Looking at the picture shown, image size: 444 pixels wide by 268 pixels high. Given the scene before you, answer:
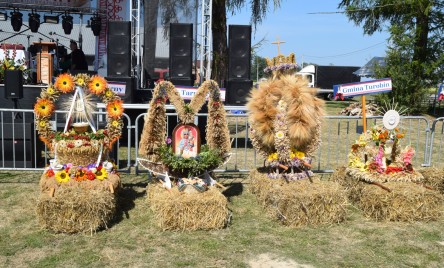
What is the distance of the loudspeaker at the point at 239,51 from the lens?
983 centimetres

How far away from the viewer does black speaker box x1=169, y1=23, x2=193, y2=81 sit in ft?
31.8

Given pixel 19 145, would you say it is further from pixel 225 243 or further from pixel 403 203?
pixel 403 203

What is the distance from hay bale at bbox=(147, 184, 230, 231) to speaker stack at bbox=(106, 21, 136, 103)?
17.6 ft

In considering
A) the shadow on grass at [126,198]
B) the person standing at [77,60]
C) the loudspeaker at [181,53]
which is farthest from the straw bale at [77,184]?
the person standing at [77,60]

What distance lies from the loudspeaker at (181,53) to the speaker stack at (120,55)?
95 centimetres

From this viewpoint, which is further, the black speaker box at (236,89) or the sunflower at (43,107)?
the black speaker box at (236,89)

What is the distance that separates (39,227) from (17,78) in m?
4.21

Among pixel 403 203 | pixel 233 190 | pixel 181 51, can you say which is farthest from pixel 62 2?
pixel 403 203

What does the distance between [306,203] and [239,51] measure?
6.06 m

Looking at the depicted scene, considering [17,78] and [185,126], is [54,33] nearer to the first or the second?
[17,78]

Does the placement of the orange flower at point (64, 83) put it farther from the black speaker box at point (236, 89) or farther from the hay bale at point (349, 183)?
the black speaker box at point (236, 89)

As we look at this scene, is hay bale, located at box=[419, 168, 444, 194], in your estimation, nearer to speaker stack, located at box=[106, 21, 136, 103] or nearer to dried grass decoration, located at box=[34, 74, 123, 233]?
dried grass decoration, located at box=[34, 74, 123, 233]

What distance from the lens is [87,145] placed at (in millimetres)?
4801

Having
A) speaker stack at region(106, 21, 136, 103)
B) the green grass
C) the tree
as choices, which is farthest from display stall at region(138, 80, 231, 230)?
the tree
